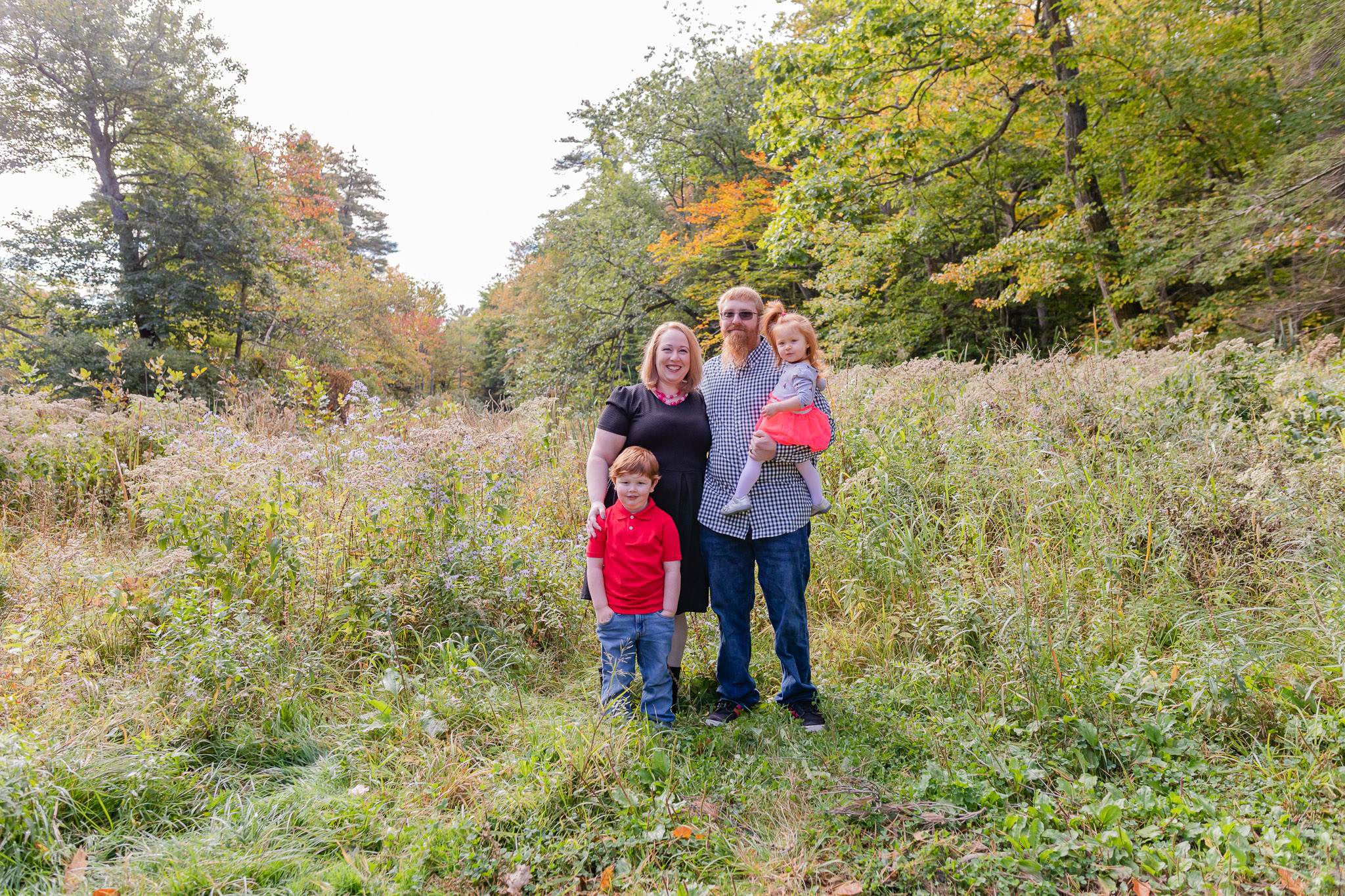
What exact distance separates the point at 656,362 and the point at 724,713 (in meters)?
1.73

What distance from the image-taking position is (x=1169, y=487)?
12.3 ft

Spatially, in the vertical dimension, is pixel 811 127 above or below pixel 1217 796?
above

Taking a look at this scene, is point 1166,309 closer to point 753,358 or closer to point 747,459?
point 753,358

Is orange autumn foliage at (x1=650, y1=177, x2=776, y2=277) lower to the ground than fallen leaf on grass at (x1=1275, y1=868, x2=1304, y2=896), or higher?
higher

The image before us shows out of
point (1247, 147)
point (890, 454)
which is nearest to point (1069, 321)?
point (1247, 147)

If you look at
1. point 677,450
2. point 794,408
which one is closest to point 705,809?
point 677,450

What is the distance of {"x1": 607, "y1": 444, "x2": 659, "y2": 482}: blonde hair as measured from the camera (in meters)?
2.88

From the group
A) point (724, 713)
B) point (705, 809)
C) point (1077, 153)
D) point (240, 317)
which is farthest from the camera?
point (240, 317)

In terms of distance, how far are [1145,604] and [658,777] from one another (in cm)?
251

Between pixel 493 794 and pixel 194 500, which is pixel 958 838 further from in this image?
pixel 194 500

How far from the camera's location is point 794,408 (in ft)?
9.55

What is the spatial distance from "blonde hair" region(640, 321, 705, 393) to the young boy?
→ 1.30 ft

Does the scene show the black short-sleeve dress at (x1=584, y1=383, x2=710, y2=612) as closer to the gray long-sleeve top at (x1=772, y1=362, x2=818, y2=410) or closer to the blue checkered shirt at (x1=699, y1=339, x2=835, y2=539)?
the blue checkered shirt at (x1=699, y1=339, x2=835, y2=539)

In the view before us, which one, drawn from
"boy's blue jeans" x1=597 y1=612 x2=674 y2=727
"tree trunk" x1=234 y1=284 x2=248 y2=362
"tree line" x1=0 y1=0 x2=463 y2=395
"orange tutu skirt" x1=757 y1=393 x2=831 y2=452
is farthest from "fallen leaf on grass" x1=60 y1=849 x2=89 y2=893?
"tree trunk" x1=234 y1=284 x2=248 y2=362
